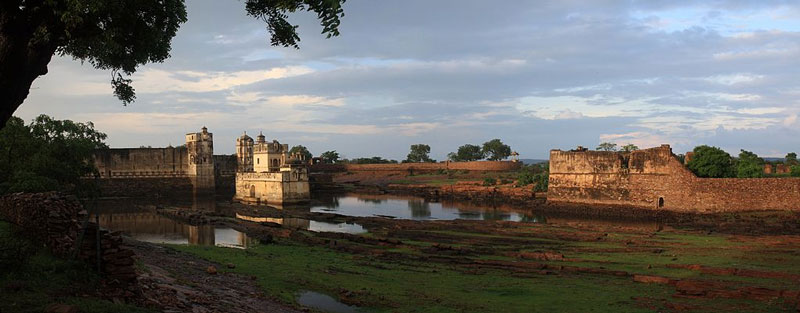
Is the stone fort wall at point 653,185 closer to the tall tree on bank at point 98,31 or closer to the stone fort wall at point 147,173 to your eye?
the tall tree on bank at point 98,31

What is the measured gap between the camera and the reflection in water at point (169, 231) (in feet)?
78.5

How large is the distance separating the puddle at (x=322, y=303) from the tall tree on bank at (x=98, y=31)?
532 centimetres

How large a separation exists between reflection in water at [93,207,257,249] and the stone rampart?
39.2 ft

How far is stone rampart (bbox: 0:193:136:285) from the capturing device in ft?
26.7

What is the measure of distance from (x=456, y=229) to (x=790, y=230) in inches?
561

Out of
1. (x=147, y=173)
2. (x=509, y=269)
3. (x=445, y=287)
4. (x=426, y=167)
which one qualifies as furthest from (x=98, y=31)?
(x=426, y=167)

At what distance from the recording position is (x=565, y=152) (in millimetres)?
41250

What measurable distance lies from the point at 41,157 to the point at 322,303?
15.4 metres

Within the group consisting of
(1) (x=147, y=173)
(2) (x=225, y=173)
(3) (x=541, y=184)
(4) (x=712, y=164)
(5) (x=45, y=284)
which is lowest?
(5) (x=45, y=284)

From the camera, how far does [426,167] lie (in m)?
75.0

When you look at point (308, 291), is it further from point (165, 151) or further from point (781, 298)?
point (165, 151)

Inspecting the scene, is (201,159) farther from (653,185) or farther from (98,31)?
(98,31)

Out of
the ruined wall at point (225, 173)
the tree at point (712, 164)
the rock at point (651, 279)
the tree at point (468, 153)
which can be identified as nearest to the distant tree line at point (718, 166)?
the tree at point (712, 164)

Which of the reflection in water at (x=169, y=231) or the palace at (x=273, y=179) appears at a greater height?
the palace at (x=273, y=179)
